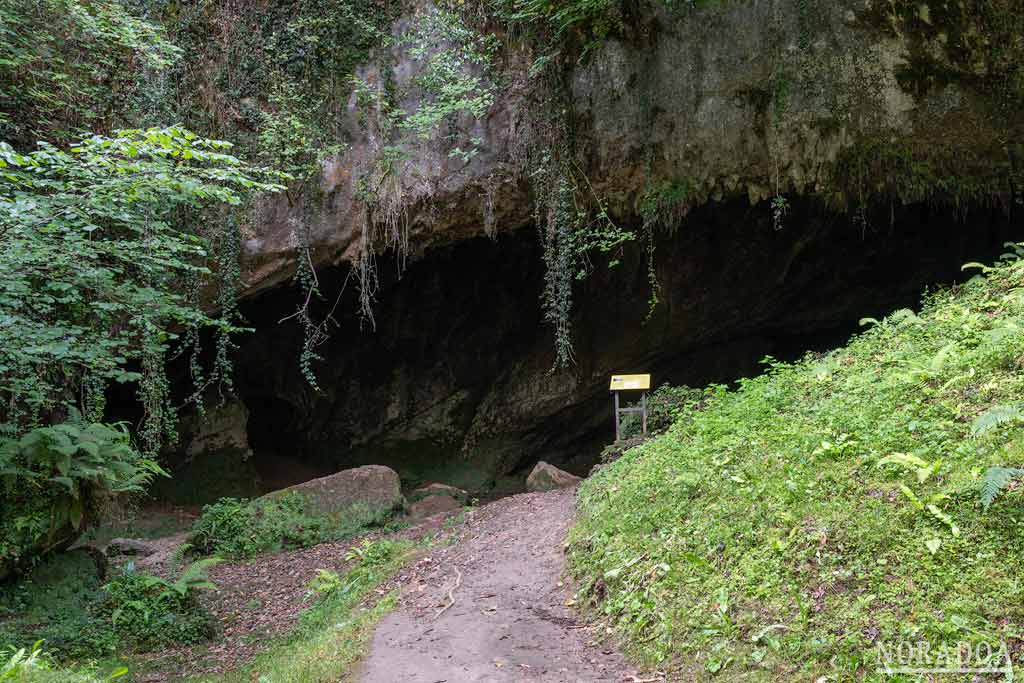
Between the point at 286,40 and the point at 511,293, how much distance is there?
6111 mm

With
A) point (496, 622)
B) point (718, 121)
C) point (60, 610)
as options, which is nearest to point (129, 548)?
point (60, 610)

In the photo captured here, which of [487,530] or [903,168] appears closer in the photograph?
[487,530]

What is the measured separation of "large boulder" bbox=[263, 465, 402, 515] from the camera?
10.3m

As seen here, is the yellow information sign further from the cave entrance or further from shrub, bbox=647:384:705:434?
the cave entrance

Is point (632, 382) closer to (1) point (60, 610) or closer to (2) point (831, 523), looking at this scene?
(2) point (831, 523)

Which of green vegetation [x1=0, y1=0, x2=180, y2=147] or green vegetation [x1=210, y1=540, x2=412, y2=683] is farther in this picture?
green vegetation [x1=0, y1=0, x2=180, y2=147]

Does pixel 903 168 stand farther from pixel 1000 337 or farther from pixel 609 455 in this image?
pixel 609 455

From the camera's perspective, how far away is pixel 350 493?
1048cm

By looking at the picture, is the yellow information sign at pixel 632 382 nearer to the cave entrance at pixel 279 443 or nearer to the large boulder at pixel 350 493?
the large boulder at pixel 350 493

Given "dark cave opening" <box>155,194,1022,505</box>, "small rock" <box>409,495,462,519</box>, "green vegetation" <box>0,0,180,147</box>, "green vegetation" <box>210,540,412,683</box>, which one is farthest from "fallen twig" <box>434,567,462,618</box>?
"dark cave opening" <box>155,194,1022,505</box>

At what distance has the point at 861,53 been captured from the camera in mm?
8242

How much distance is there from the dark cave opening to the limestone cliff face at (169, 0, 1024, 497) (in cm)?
4

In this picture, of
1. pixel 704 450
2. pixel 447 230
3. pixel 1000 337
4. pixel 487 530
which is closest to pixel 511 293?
pixel 447 230

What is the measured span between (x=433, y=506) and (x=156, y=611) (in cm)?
435
